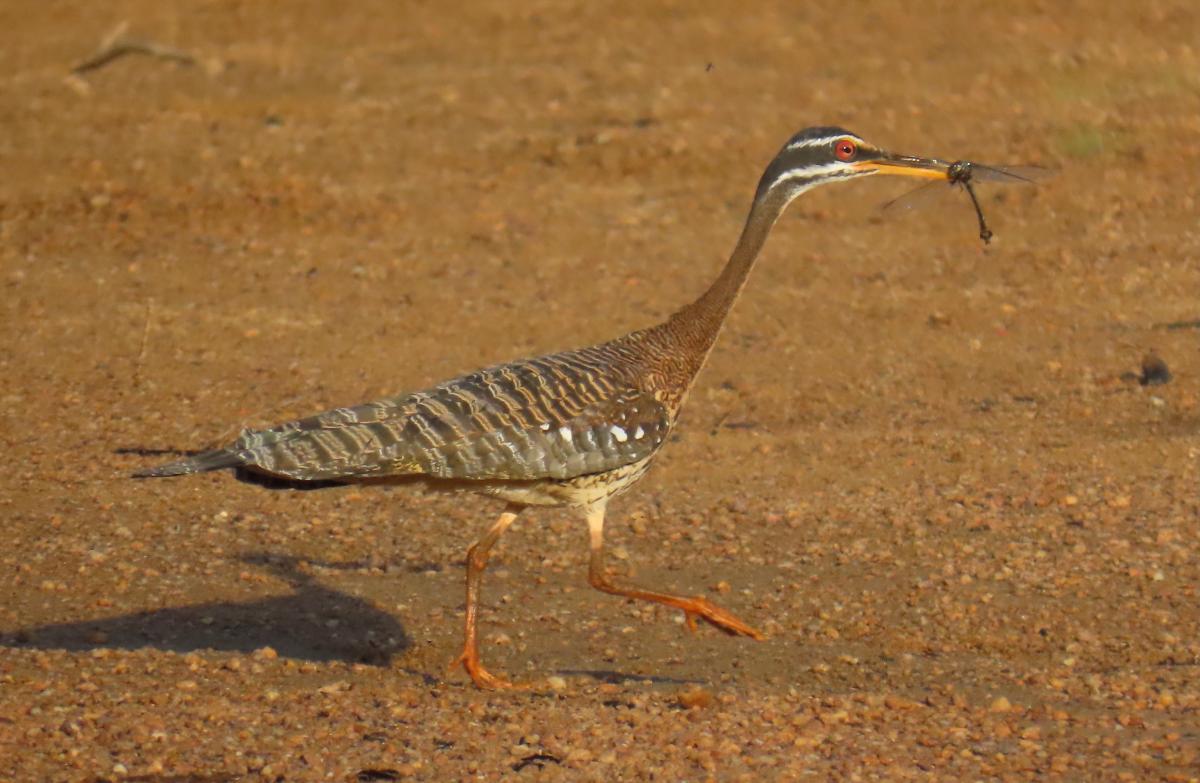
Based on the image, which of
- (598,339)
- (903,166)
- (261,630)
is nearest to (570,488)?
(261,630)

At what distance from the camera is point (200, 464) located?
7.06 meters

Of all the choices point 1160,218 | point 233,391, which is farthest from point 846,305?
point 233,391

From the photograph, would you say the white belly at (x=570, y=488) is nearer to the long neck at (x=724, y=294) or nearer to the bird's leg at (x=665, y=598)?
the bird's leg at (x=665, y=598)

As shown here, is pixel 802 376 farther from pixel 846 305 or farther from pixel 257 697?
pixel 257 697

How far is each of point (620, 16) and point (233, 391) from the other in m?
10.3

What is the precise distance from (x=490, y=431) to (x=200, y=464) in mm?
1290

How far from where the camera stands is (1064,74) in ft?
59.2

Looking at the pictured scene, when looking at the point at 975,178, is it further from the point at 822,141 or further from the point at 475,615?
the point at 475,615

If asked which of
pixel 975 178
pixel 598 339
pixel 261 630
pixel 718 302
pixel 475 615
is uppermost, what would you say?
pixel 975 178

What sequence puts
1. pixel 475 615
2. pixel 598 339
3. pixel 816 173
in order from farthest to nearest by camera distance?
pixel 598 339, pixel 816 173, pixel 475 615

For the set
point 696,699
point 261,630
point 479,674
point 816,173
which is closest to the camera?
point 696,699

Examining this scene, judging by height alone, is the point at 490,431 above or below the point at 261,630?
above

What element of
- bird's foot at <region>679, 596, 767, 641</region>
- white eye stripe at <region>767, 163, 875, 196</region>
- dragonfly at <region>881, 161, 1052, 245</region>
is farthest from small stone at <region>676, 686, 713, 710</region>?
dragonfly at <region>881, 161, 1052, 245</region>

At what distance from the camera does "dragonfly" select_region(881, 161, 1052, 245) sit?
28.1 ft
